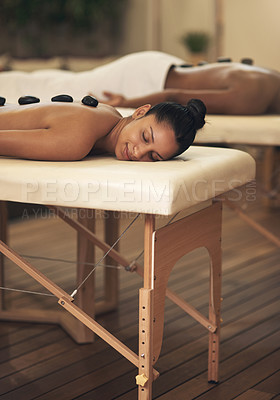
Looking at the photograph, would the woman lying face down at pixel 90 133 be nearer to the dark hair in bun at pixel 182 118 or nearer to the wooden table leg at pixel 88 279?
the dark hair in bun at pixel 182 118

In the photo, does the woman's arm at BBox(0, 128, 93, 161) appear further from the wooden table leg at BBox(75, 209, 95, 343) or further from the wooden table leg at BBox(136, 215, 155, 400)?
the wooden table leg at BBox(75, 209, 95, 343)

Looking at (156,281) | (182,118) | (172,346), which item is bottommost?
(172,346)

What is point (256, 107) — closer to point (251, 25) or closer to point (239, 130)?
point (239, 130)

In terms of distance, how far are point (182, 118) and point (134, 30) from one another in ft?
15.4

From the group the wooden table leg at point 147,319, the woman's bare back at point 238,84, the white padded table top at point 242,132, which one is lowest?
the wooden table leg at point 147,319

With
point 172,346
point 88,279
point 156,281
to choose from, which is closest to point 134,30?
point 88,279

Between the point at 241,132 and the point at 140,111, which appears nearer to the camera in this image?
the point at 140,111

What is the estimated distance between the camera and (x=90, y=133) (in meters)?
1.35

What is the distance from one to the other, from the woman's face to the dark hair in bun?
0.01 meters

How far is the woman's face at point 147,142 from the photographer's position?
130 centimetres

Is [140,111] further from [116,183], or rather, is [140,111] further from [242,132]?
[242,132]

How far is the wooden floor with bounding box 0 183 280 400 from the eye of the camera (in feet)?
4.87

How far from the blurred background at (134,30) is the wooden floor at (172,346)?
270 cm

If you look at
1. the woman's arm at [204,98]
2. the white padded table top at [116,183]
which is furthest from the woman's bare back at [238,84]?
the white padded table top at [116,183]
